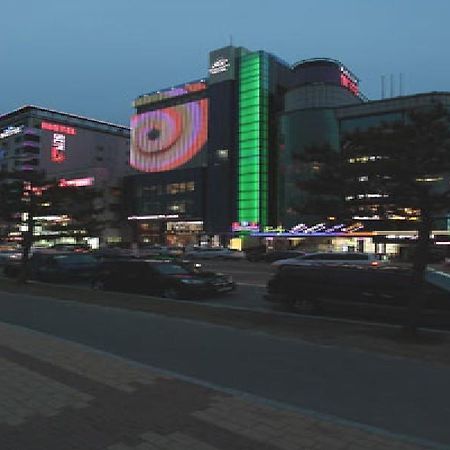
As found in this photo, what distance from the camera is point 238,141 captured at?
305 feet

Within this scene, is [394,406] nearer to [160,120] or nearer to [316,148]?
[316,148]

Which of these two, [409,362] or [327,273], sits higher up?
[327,273]

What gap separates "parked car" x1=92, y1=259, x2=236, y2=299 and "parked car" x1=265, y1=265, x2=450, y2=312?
304cm

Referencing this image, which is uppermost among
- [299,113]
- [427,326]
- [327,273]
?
[299,113]

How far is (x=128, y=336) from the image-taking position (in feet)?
34.1

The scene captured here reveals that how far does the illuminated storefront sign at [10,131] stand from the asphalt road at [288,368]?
146 m

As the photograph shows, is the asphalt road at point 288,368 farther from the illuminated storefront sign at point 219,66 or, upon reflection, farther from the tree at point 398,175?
the illuminated storefront sign at point 219,66

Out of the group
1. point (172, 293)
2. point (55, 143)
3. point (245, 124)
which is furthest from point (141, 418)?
point (55, 143)

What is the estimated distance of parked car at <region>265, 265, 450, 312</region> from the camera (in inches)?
503

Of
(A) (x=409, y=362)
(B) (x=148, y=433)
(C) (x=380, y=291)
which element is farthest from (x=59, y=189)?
(B) (x=148, y=433)

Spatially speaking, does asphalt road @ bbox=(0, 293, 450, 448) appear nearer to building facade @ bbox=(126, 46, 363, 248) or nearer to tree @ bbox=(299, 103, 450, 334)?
tree @ bbox=(299, 103, 450, 334)

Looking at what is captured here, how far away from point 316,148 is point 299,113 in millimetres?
74287

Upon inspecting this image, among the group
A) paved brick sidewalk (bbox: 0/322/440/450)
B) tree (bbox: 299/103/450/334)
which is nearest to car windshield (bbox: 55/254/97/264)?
tree (bbox: 299/103/450/334)

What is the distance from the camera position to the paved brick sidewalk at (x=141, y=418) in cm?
481
